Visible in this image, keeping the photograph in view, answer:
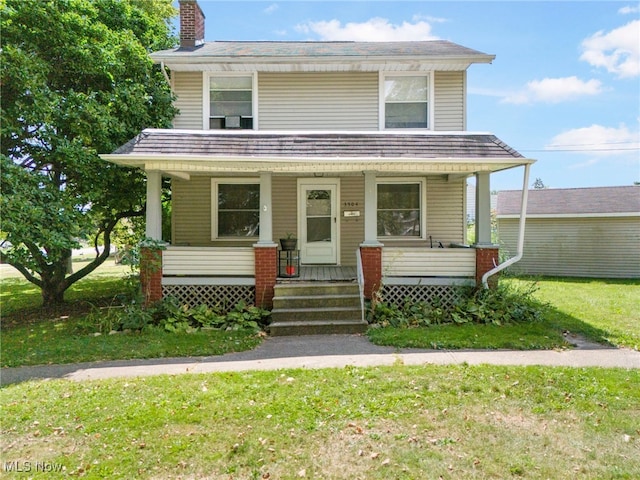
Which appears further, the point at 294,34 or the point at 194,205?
the point at 294,34

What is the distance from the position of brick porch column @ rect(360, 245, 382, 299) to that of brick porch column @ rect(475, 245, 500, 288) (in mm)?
2076

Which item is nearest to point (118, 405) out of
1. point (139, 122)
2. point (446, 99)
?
point (139, 122)

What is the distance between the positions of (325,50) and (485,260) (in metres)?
6.91

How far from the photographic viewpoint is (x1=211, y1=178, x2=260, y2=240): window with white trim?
→ 1040cm

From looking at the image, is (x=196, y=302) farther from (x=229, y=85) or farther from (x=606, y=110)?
(x=606, y=110)

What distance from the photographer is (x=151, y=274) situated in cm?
802

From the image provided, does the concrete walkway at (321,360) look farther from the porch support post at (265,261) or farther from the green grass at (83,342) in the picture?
the porch support post at (265,261)

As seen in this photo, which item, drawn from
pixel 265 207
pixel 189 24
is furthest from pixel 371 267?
pixel 189 24

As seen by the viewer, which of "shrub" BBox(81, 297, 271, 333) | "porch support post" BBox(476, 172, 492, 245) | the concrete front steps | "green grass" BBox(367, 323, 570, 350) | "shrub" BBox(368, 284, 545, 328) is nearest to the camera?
"green grass" BBox(367, 323, 570, 350)

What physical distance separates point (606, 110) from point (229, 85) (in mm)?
30930

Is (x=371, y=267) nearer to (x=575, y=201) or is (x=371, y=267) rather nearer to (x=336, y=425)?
(x=336, y=425)

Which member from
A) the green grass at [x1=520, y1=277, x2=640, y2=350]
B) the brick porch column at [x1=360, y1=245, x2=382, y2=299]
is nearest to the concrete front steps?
the brick porch column at [x1=360, y1=245, x2=382, y2=299]

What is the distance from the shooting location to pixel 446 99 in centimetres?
997

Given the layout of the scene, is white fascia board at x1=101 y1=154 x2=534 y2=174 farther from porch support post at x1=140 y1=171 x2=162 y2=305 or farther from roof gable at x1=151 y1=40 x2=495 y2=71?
roof gable at x1=151 y1=40 x2=495 y2=71
